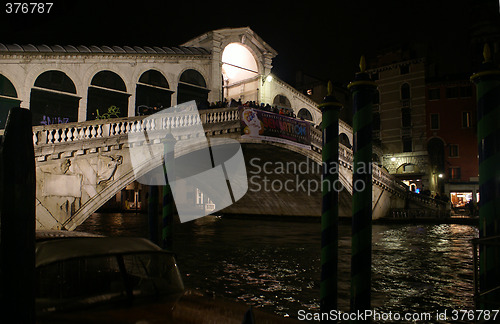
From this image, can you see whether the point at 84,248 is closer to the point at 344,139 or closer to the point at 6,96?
the point at 6,96

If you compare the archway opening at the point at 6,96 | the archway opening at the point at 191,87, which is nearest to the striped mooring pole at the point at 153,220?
the archway opening at the point at 6,96

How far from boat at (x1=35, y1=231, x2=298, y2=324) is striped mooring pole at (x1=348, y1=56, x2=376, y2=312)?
0.80m

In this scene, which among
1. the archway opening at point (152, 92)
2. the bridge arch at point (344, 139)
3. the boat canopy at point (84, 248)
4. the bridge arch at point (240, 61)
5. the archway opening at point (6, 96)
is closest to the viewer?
the boat canopy at point (84, 248)

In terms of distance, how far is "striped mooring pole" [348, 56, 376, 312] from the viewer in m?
3.39

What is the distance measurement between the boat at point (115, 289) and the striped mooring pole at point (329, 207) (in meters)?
1.02

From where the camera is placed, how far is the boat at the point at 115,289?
2.72 m

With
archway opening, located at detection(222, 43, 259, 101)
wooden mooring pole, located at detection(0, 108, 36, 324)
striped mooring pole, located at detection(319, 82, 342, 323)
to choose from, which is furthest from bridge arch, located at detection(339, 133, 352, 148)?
wooden mooring pole, located at detection(0, 108, 36, 324)

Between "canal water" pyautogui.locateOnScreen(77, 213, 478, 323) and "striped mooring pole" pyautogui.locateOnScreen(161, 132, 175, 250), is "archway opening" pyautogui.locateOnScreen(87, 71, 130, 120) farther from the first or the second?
"striped mooring pole" pyautogui.locateOnScreen(161, 132, 175, 250)

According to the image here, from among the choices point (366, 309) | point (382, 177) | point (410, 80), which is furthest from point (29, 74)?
point (410, 80)

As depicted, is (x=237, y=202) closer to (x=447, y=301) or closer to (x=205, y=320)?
(x=447, y=301)

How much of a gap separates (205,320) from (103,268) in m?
0.91

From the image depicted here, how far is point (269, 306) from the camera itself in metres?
5.58

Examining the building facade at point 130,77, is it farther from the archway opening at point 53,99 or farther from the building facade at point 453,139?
the building facade at point 453,139

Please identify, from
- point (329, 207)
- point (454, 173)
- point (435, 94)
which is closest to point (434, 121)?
point (435, 94)
